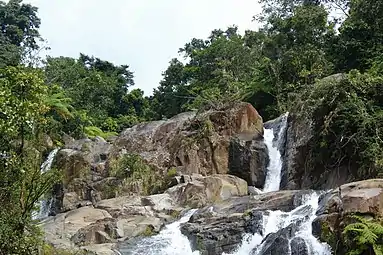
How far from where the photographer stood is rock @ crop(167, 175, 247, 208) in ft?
51.7

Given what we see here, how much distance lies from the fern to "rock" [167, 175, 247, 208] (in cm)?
655

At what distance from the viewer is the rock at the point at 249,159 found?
730 inches

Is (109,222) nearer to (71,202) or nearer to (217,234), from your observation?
(217,234)

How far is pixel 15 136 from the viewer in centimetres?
1081

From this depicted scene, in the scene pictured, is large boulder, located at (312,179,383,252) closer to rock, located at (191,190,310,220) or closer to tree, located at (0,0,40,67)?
rock, located at (191,190,310,220)

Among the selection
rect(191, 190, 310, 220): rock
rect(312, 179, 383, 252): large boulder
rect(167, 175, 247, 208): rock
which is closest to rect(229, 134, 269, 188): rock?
rect(167, 175, 247, 208): rock

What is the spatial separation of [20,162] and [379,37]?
15485 millimetres

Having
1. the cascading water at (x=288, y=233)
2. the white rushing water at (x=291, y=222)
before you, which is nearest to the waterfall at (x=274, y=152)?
the cascading water at (x=288, y=233)

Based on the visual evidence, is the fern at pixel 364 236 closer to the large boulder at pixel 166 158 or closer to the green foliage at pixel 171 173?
the large boulder at pixel 166 158

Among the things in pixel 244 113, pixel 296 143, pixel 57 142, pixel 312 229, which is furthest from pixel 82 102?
pixel 312 229

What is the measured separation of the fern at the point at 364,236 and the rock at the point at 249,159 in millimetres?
8785

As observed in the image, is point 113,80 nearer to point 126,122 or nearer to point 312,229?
point 126,122

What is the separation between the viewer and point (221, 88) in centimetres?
2711

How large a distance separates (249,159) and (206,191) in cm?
A: 343
